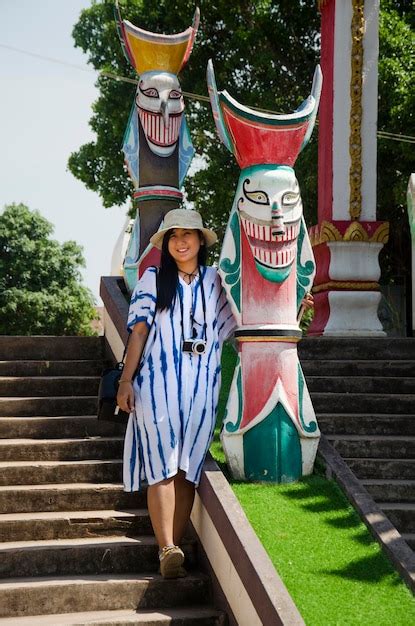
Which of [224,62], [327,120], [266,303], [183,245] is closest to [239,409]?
[266,303]

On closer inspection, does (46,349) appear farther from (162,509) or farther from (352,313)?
(352,313)

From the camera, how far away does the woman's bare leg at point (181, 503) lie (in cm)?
505

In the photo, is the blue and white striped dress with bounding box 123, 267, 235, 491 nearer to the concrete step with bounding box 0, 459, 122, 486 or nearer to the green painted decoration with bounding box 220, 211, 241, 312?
the green painted decoration with bounding box 220, 211, 241, 312

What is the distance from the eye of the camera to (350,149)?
33.7ft

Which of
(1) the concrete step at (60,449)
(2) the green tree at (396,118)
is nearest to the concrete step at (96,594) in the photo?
(1) the concrete step at (60,449)

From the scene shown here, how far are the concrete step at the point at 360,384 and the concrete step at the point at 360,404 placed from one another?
0.27 metres

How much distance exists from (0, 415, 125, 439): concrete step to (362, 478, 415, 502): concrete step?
1.74 meters

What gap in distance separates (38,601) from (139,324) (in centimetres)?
149

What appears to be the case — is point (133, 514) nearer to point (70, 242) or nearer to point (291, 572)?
point (291, 572)

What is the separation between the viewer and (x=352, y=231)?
1008 cm

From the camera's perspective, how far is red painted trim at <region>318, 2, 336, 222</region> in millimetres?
10305

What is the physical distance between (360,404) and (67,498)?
242cm

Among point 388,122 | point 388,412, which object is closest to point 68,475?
point 388,412

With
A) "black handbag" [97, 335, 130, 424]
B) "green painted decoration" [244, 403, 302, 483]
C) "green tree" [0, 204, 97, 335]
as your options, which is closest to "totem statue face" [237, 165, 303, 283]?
"green painted decoration" [244, 403, 302, 483]
